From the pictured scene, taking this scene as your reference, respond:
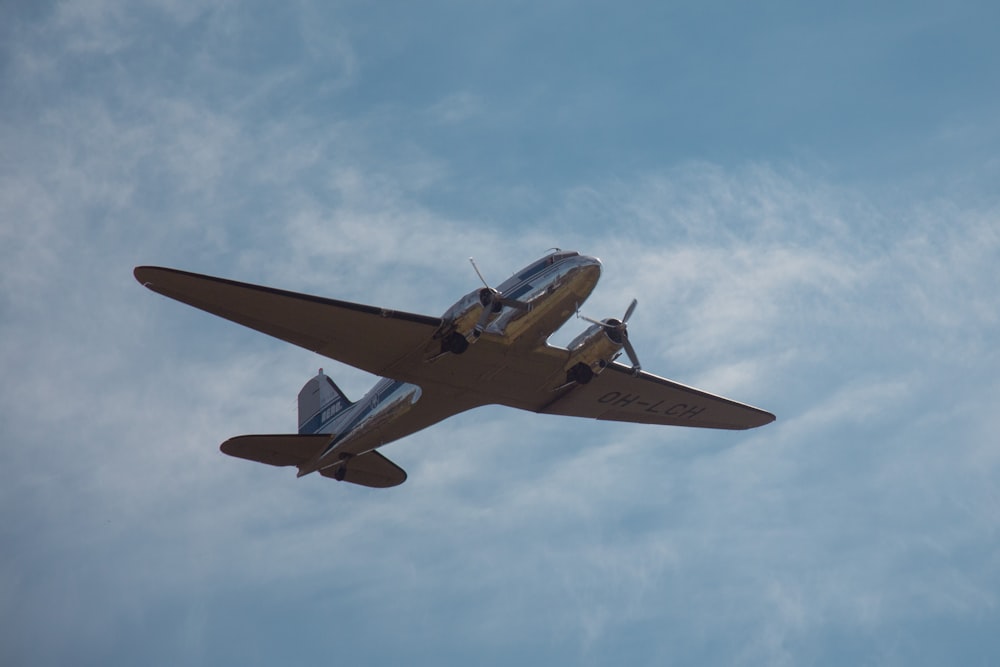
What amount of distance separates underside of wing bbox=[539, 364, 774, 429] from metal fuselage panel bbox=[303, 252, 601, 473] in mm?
5333

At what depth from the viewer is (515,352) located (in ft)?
134

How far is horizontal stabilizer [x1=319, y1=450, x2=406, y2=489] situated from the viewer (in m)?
48.1

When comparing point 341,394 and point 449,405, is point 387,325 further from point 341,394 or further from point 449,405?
point 341,394

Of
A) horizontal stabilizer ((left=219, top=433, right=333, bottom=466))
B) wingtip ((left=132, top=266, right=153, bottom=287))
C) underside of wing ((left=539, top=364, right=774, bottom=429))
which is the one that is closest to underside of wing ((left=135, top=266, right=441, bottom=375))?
wingtip ((left=132, top=266, right=153, bottom=287))

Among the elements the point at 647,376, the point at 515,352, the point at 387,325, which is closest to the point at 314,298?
the point at 387,325

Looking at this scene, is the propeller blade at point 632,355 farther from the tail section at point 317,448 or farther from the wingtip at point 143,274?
the wingtip at point 143,274

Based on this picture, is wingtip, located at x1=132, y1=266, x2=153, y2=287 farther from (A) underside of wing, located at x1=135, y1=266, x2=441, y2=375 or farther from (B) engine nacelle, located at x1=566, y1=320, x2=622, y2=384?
(B) engine nacelle, located at x1=566, y1=320, x2=622, y2=384

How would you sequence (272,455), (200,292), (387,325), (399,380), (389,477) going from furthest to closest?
(389,477)
(272,455)
(399,380)
(387,325)
(200,292)

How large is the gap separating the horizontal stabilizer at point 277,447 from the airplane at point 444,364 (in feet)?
0.15

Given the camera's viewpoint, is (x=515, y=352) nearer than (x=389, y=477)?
Yes

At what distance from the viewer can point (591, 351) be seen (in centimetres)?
4275

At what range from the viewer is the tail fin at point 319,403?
48787mm

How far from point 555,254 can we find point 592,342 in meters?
4.99

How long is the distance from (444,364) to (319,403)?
11.9m
